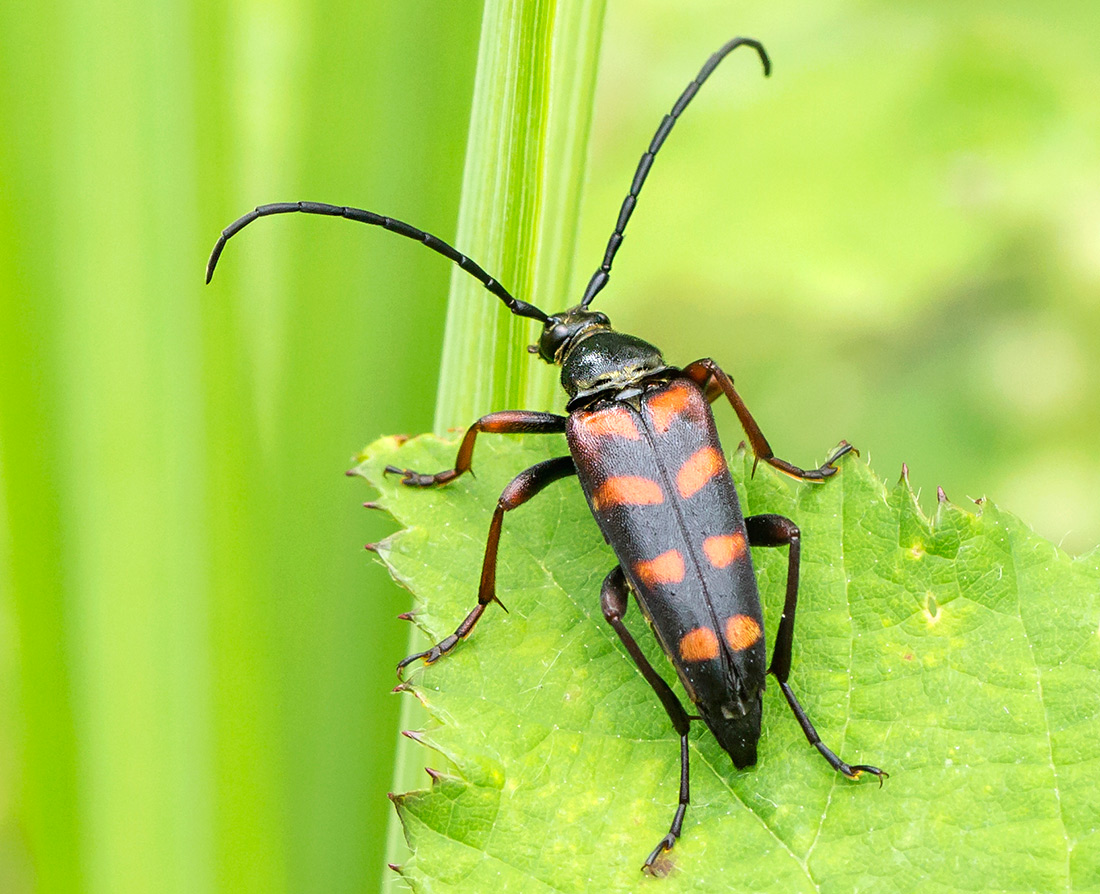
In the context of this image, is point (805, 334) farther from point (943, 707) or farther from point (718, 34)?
point (943, 707)

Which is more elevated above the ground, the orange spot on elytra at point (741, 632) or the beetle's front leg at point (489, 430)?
the beetle's front leg at point (489, 430)

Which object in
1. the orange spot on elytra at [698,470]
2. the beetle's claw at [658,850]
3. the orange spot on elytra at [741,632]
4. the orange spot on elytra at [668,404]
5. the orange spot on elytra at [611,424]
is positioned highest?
the orange spot on elytra at [668,404]

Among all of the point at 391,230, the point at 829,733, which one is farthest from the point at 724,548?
the point at 391,230

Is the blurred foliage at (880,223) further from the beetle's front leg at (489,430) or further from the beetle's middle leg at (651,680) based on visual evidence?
the beetle's middle leg at (651,680)

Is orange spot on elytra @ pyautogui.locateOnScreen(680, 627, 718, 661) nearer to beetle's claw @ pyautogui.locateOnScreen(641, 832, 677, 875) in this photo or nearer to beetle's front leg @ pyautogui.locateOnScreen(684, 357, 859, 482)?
beetle's claw @ pyautogui.locateOnScreen(641, 832, 677, 875)

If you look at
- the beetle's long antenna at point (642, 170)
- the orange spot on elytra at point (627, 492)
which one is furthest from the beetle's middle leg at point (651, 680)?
the beetle's long antenna at point (642, 170)

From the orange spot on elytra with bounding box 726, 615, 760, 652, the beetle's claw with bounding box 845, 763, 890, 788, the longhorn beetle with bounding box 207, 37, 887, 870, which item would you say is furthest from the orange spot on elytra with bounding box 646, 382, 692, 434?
the beetle's claw with bounding box 845, 763, 890, 788

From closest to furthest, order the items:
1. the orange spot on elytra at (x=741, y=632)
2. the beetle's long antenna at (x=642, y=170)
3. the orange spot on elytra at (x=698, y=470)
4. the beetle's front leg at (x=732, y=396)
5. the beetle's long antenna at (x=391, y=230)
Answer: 1. the orange spot on elytra at (x=741, y=632)
2. the orange spot on elytra at (x=698, y=470)
3. the beetle's long antenna at (x=391, y=230)
4. the beetle's front leg at (x=732, y=396)
5. the beetle's long antenna at (x=642, y=170)
